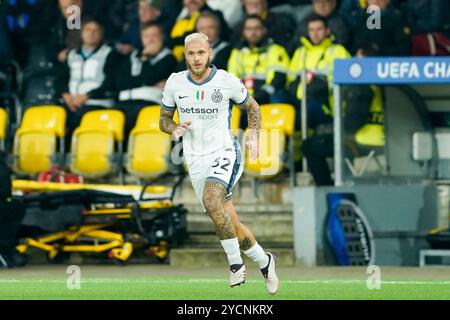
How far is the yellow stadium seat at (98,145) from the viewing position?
2088cm

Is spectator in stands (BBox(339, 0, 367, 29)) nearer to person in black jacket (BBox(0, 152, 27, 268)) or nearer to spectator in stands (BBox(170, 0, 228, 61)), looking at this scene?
spectator in stands (BBox(170, 0, 228, 61))

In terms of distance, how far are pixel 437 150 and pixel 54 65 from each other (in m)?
5.92

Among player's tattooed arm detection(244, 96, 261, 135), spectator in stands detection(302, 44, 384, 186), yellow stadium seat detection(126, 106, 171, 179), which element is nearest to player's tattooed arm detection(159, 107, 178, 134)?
player's tattooed arm detection(244, 96, 261, 135)

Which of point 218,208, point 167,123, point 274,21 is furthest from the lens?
point 274,21

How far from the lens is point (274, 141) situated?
19516 millimetres

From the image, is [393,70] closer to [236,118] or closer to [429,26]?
[429,26]

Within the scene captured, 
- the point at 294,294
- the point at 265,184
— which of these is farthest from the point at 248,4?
the point at 294,294

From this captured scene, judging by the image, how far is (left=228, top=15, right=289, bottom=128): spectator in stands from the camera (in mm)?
20047

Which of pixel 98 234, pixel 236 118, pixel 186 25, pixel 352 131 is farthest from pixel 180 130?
pixel 186 25

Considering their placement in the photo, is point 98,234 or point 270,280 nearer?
point 270,280

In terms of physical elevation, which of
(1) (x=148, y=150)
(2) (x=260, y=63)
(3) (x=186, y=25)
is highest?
(3) (x=186, y=25)

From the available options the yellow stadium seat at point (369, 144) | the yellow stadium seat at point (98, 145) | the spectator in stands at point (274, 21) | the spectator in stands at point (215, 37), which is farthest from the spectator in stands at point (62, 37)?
the yellow stadium seat at point (369, 144)

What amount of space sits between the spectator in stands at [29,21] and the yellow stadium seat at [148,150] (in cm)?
285

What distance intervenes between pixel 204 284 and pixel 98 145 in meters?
6.31
